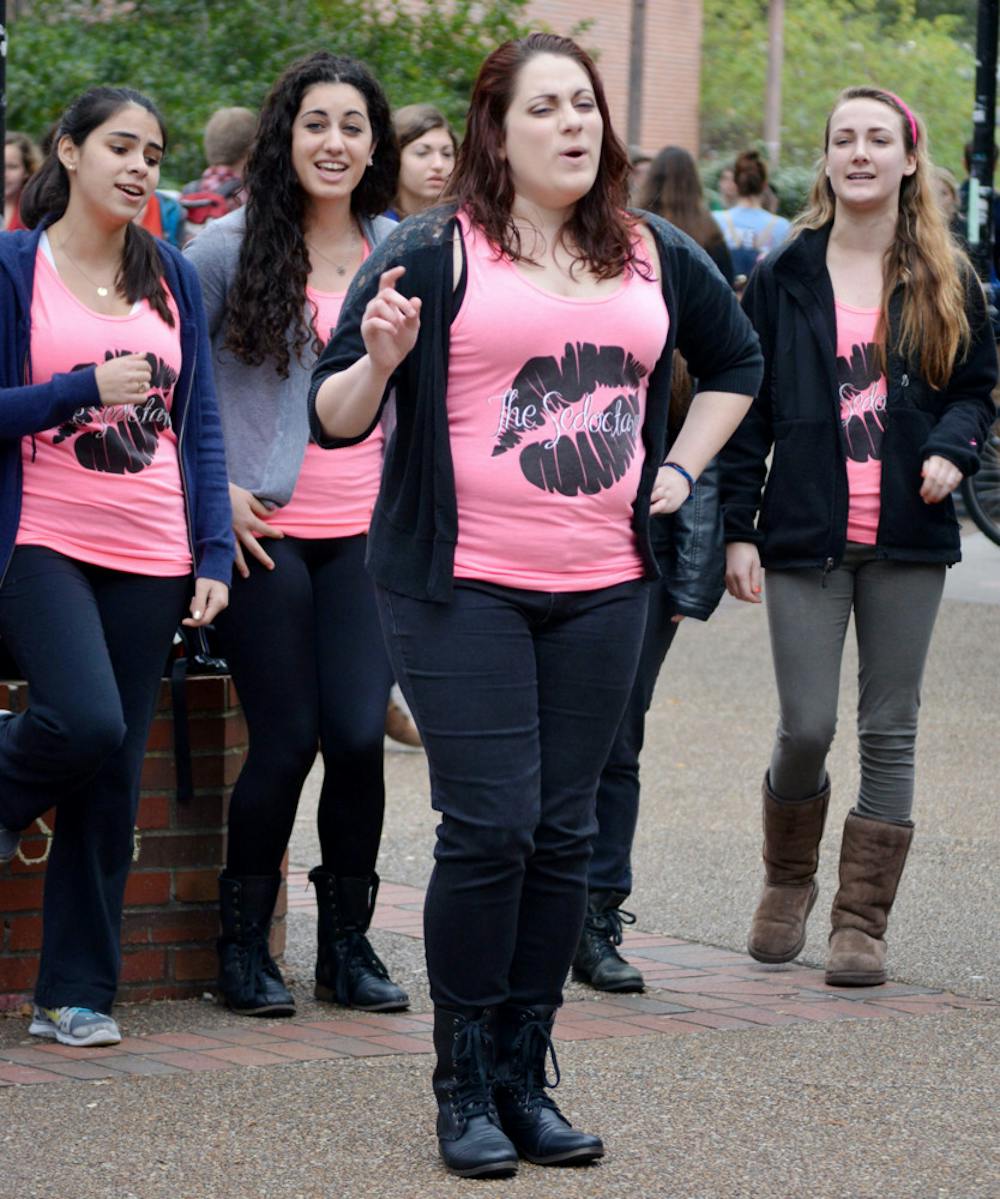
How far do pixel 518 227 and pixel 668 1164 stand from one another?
1.68m

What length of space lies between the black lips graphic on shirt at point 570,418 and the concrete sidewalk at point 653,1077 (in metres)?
1.22

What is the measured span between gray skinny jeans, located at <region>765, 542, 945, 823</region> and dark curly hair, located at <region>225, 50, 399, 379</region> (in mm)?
1300

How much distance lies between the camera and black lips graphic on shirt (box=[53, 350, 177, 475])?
4.65 metres

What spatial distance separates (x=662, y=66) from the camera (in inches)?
1478

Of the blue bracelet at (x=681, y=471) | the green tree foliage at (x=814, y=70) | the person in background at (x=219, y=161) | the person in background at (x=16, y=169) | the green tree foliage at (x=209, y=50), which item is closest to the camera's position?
the blue bracelet at (x=681, y=471)

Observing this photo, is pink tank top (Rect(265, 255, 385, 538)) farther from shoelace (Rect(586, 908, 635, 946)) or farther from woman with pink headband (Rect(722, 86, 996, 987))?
shoelace (Rect(586, 908, 635, 946))

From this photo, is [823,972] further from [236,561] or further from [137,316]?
[137,316]

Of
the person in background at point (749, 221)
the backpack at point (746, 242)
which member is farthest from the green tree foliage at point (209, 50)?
the backpack at point (746, 242)

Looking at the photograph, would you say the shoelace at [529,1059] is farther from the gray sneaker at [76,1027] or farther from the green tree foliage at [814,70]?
the green tree foliage at [814,70]

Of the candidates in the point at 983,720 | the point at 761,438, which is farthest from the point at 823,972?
the point at 983,720

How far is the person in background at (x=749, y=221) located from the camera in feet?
53.3

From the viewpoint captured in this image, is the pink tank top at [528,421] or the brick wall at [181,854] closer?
the pink tank top at [528,421]

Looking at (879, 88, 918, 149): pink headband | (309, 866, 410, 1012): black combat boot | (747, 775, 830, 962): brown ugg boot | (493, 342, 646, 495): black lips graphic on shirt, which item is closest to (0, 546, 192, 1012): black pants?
(309, 866, 410, 1012): black combat boot

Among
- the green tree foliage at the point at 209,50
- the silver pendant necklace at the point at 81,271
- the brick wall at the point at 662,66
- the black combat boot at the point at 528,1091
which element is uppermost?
the brick wall at the point at 662,66
